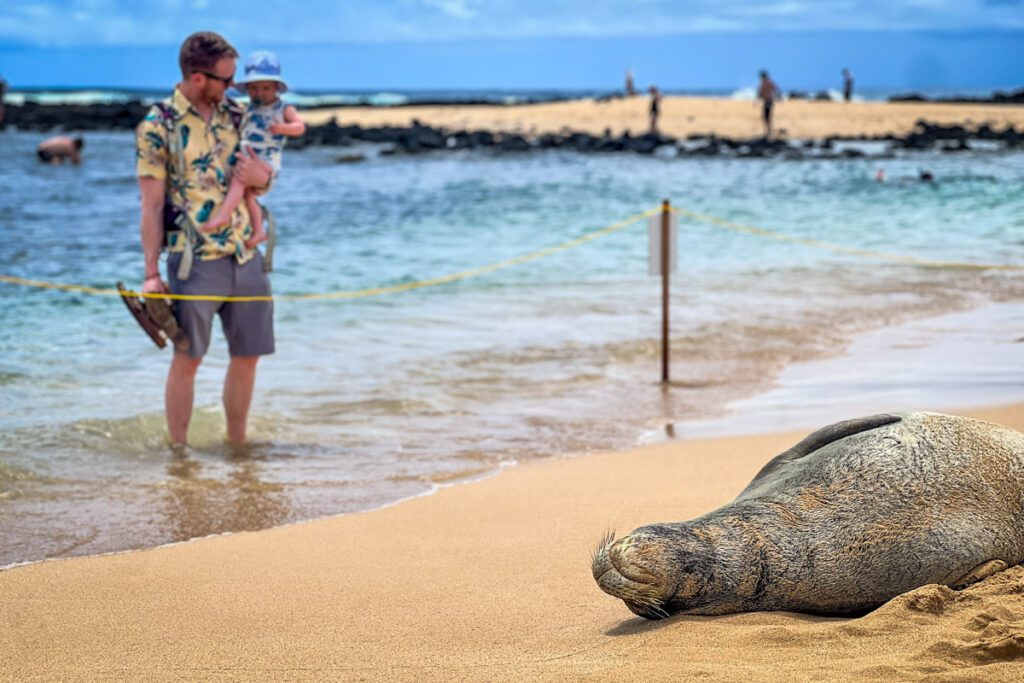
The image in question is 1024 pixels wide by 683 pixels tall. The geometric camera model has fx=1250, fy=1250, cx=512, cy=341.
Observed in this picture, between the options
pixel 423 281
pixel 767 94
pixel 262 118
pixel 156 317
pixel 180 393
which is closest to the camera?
pixel 156 317

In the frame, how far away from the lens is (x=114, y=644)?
362cm

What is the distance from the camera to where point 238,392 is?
21.7ft

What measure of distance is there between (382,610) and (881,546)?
1501 mm

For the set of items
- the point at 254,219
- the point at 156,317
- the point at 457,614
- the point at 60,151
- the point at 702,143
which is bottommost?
the point at 457,614

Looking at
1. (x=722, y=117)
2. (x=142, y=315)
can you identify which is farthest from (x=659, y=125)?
(x=142, y=315)

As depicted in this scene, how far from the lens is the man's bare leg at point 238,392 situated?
6.48 metres

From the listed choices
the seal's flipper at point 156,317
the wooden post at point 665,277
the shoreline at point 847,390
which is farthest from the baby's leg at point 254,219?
the wooden post at point 665,277

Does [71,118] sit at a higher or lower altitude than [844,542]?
higher

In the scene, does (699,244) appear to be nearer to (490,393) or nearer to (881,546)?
(490,393)

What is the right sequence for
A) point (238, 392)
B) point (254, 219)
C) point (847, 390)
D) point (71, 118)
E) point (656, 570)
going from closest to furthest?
point (656, 570), point (254, 219), point (238, 392), point (847, 390), point (71, 118)

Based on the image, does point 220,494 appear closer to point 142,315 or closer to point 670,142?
point 142,315

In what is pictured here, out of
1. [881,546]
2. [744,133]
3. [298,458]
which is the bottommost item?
[298,458]

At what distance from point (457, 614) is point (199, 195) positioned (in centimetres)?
299

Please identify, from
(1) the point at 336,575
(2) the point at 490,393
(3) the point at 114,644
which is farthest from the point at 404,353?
(3) the point at 114,644
